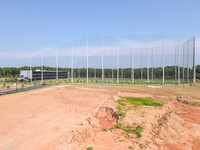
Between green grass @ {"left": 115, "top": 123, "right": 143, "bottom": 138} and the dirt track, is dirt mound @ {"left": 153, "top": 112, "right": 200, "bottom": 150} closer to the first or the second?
the dirt track

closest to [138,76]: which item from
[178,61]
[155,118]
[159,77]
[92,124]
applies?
[159,77]

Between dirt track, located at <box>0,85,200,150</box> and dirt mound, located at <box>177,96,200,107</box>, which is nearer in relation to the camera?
dirt track, located at <box>0,85,200,150</box>

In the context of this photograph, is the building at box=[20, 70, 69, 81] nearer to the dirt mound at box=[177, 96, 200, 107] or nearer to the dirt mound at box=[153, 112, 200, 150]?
the dirt mound at box=[177, 96, 200, 107]

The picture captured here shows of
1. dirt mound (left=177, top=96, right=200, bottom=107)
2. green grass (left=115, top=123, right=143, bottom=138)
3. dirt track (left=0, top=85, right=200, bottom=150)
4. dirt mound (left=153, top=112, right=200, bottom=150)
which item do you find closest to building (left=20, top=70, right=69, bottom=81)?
dirt track (left=0, top=85, right=200, bottom=150)

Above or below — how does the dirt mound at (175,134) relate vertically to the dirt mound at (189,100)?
below

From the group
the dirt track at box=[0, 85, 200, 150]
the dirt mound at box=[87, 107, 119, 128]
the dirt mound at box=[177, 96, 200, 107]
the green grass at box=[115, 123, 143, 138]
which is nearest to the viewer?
the dirt track at box=[0, 85, 200, 150]

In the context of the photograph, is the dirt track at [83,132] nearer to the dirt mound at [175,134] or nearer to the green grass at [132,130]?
the dirt mound at [175,134]

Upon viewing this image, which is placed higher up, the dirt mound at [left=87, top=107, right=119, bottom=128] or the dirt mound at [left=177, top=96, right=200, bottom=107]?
the dirt mound at [left=177, top=96, right=200, bottom=107]

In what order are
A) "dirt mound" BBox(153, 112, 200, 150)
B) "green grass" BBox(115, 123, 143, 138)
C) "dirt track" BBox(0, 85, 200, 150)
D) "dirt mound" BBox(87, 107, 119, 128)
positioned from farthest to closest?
1. "dirt mound" BBox(87, 107, 119, 128)
2. "green grass" BBox(115, 123, 143, 138)
3. "dirt mound" BBox(153, 112, 200, 150)
4. "dirt track" BBox(0, 85, 200, 150)

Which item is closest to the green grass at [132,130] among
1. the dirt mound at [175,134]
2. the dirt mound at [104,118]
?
the dirt mound at [175,134]

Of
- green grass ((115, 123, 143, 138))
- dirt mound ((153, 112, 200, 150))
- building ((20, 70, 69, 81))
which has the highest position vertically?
building ((20, 70, 69, 81))

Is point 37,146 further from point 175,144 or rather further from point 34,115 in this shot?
point 175,144

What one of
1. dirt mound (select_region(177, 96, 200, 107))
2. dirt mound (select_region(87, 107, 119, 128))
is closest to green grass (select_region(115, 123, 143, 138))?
dirt mound (select_region(87, 107, 119, 128))

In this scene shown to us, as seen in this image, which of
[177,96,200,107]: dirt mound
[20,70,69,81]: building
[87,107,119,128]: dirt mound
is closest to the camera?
[87,107,119,128]: dirt mound
